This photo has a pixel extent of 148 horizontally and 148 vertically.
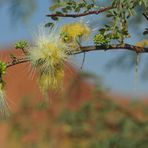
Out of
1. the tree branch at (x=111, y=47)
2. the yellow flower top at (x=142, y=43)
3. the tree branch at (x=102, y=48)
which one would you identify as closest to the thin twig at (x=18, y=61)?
the tree branch at (x=102, y=48)

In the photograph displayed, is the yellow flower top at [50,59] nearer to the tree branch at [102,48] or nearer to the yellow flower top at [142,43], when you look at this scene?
the tree branch at [102,48]

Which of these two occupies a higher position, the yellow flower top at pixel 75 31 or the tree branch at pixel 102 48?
the yellow flower top at pixel 75 31

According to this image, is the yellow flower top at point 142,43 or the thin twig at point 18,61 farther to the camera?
the yellow flower top at point 142,43

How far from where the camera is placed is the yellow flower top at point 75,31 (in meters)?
1.19

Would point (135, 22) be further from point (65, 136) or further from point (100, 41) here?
point (65, 136)

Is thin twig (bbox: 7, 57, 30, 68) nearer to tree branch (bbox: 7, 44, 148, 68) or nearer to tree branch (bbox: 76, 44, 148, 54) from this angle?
tree branch (bbox: 7, 44, 148, 68)

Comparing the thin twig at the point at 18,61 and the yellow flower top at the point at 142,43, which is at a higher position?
the thin twig at the point at 18,61

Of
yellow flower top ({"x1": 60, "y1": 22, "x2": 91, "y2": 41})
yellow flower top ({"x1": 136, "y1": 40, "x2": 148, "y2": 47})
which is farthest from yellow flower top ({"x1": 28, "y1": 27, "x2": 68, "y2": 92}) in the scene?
yellow flower top ({"x1": 136, "y1": 40, "x2": 148, "y2": 47})

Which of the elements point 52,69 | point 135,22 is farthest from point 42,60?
point 135,22

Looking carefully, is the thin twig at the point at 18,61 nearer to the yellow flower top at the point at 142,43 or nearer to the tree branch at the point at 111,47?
the tree branch at the point at 111,47

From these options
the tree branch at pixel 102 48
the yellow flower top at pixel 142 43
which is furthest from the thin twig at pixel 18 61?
the yellow flower top at pixel 142 43

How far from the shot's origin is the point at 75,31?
1.20 meters

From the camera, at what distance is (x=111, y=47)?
118 cm

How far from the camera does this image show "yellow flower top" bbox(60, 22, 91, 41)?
3.89 feet
